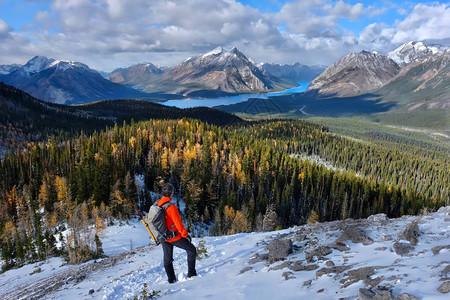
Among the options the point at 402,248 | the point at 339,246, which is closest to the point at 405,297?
the point at 402,248

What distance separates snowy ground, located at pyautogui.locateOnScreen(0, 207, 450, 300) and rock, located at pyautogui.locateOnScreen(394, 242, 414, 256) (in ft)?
0.76

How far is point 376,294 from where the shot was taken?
9.72m

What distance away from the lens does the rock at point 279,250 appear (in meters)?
16.8

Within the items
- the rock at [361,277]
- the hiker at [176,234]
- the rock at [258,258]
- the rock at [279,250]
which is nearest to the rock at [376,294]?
the rock at [361,277]

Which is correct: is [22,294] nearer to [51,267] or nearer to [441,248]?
[51,267]

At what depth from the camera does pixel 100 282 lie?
61.0ft

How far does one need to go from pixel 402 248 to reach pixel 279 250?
6.84 m

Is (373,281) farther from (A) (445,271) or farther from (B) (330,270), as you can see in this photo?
(A) (445,271)

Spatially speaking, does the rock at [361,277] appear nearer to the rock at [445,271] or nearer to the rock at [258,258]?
the rock at [445,271]

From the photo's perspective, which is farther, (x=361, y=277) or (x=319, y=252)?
(x=319, y=252)

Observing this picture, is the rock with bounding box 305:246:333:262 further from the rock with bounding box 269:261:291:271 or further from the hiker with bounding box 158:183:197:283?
the hiker with bounding box 158:183:197:283

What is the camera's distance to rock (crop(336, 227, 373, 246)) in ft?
56.1

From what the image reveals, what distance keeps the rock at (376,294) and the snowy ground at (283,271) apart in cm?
38

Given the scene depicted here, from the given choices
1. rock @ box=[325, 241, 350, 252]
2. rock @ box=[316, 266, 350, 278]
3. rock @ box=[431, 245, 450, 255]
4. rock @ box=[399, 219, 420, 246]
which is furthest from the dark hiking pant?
rock @ box=[399, 219, 420, 246]
